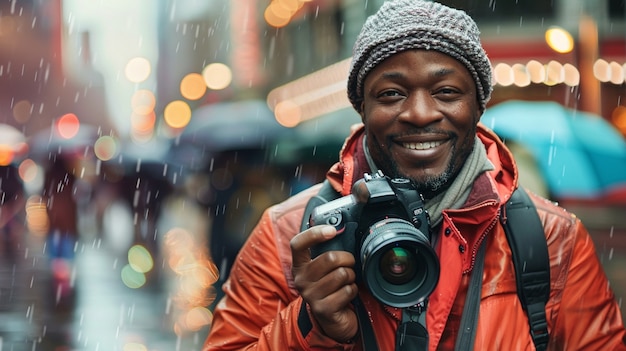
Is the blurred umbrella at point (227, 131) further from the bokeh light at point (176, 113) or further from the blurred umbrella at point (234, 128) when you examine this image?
the bokeh light at point (176, 113)

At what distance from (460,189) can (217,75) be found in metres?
60.2

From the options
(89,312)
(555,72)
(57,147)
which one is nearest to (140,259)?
(89,312)

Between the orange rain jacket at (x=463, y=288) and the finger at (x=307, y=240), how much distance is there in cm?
14

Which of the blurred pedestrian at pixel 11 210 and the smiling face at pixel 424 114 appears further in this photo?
the blurred pedestrian at pixel 11 210

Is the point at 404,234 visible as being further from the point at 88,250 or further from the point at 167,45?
the point at 167,45

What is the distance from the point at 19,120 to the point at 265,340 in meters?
27.5

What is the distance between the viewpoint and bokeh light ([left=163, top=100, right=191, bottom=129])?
7131cm

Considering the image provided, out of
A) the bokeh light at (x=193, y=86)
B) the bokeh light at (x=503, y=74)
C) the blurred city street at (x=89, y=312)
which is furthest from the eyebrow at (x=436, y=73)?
the bokeh light at (x=193, y=86)

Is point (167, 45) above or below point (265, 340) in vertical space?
above

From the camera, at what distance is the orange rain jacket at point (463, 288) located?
230cm

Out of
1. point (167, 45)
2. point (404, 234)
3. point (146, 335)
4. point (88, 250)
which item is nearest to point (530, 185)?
point (146, 335)

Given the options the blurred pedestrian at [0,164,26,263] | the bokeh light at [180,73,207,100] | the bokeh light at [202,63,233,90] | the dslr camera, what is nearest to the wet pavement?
the blurred pedestrian at [0,164,26,263]

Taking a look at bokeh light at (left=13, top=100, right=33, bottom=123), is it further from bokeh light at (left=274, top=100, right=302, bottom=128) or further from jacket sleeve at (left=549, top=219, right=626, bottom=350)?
jacket sleeve at (left=549, top=219, right=626, bottom=350)

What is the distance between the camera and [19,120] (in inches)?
1108
